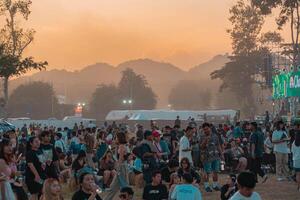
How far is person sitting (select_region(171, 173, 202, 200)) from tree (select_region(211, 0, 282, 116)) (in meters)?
70.4

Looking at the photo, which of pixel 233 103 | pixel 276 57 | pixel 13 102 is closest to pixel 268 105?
pixel 233 103

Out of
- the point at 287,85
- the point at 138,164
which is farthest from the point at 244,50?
the point at 138,164

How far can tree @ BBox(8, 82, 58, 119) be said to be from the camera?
121438mm

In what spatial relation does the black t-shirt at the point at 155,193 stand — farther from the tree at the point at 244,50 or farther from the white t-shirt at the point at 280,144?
the tree at the point at 244,50

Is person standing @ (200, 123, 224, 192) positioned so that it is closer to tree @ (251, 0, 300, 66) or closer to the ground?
the ground

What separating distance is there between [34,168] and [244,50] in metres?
72.7

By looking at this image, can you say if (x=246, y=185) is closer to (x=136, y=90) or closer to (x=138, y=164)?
(x=138, y=164)

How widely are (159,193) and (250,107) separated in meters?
85.6

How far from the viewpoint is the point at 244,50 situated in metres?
82.3

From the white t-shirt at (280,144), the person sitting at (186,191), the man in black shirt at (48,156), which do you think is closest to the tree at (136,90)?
the white t-shirt at (280,144)

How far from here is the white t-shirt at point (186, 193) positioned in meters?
9.12

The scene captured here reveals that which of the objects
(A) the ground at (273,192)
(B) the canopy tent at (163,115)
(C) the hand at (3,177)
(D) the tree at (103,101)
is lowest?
(A) the ground at (273,192)

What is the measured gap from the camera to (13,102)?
12538 cm

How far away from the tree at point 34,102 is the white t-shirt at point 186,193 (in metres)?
111
